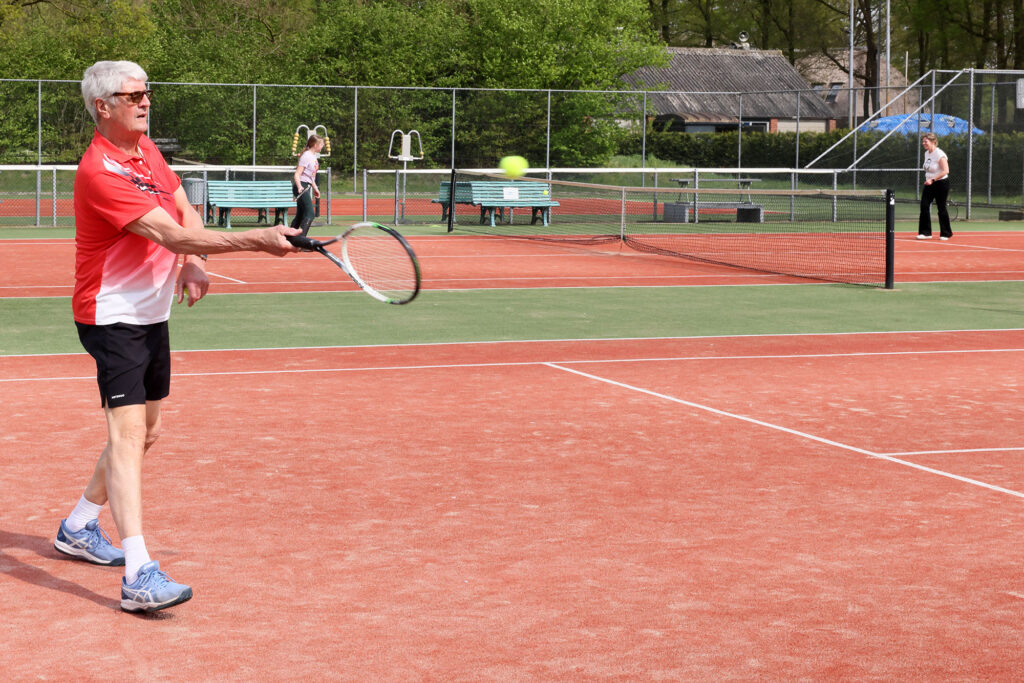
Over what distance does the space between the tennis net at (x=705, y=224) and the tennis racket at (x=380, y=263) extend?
389 inches

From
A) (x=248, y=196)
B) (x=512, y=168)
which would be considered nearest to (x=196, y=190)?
(x=248, y=196)

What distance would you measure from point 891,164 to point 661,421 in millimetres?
26558

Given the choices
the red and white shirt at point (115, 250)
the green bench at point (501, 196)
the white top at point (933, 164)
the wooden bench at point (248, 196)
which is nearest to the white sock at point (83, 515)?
the red and white shirt at point (115, 250)

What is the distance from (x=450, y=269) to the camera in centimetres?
1820

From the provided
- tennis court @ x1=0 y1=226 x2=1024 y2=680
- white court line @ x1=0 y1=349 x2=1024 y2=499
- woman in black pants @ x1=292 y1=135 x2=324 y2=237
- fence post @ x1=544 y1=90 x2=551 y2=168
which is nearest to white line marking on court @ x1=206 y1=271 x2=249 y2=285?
woman in black pants @ x1=292 y1=135 x2=324 y2=237

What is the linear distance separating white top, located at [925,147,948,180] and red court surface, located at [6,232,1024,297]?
1.13 meters

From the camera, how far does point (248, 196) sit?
24406 millimetres

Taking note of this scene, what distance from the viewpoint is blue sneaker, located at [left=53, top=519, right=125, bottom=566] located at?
17.1ft

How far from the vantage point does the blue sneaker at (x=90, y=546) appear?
205 inches

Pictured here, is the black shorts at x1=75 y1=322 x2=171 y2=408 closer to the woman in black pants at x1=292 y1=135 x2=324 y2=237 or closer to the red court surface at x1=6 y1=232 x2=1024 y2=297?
the red court surface at x1=6 y1=232 x2=1024 y2=297

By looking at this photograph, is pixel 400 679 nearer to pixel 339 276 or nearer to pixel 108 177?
pixel 108 177

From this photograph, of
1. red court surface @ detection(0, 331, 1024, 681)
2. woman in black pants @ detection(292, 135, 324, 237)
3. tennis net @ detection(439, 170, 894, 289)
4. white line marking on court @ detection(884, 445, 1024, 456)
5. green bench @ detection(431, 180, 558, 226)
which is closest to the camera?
red court surface @ detection(0, 331, 1024, 681)

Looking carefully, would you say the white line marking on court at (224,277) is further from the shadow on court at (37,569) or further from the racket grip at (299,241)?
the racket grip at (299,241)

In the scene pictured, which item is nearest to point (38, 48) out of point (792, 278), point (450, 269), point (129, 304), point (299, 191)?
point (299, 191)
